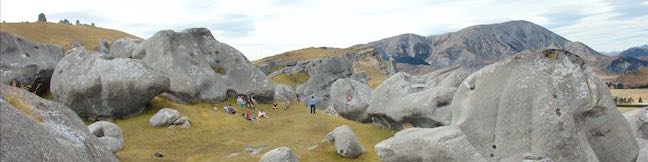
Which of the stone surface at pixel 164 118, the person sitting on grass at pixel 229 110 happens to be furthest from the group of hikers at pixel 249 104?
the stone surface at pixel 164 118

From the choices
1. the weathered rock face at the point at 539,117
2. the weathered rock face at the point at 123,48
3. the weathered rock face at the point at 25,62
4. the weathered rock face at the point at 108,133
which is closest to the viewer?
the weathered rock face at the point at 539,117

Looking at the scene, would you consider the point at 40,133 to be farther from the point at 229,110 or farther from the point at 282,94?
the point at 282,94

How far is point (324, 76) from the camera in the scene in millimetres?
128375

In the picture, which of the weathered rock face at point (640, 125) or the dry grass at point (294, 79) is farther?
the dry grass at point (294, 79)

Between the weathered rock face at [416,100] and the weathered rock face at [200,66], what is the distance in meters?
15.8

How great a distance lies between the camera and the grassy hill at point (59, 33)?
159 m

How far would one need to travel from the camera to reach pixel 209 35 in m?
58.4

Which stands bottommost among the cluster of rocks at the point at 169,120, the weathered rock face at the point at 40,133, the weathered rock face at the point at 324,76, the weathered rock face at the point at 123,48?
the weathered rock face at the point at 324,76

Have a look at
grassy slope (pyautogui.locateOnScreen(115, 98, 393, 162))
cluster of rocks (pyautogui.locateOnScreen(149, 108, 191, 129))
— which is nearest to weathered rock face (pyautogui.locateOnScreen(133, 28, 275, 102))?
grassy slope (pyautogui.locateOnScreen(115, 98, 393, 162))

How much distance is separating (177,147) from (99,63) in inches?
475

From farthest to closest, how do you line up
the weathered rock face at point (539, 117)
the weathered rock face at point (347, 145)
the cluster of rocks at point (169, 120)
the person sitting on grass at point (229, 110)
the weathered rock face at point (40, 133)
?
the person sitting on grass at point (229, 110), the cluster of rocks at point (169, 120), the weathered rock face at point (347, 145), the weathered rock face at point (539, 117), the weathered rock face at point (40, 133)

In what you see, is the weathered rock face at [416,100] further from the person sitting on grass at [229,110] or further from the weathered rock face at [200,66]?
the weathered rock face at [200,66]

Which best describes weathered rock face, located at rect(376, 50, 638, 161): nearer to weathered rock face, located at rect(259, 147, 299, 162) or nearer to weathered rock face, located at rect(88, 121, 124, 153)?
weathered rock face, located at rect(259, 147, 299, 162)

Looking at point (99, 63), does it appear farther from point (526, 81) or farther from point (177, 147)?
point (526, 81)
